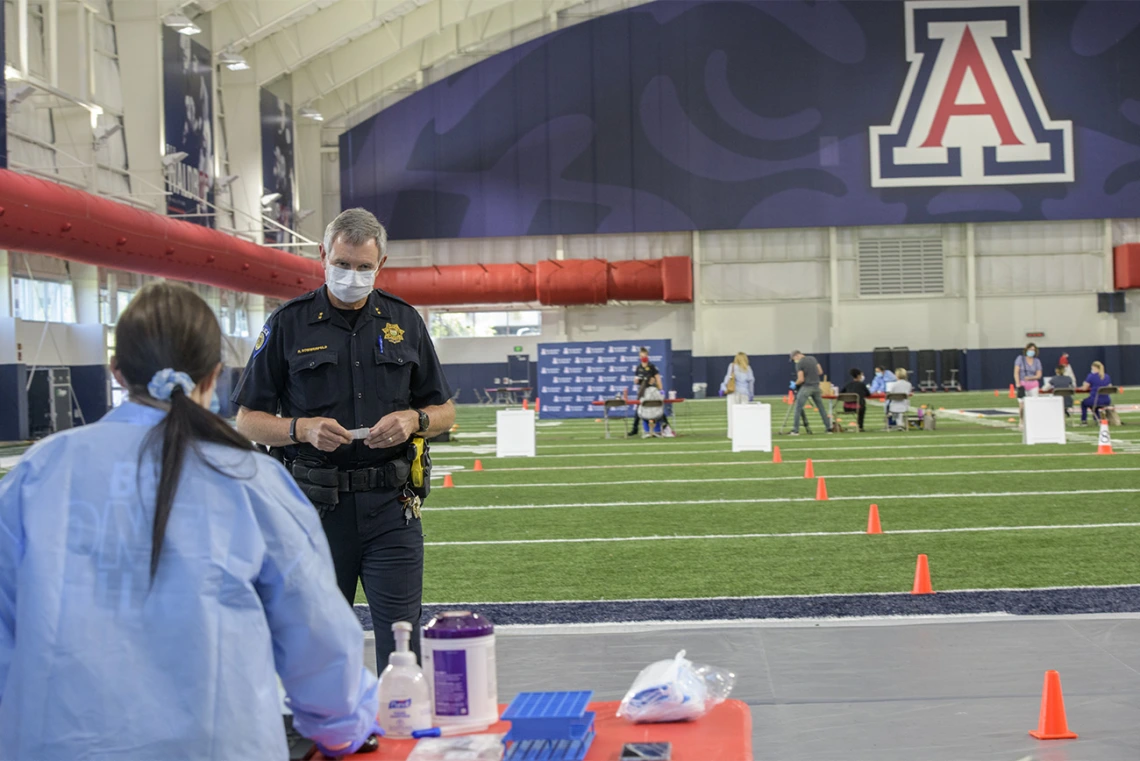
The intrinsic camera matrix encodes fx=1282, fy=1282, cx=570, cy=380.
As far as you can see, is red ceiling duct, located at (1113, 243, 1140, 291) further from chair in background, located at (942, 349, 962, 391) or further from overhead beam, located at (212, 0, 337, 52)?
overhead beam, located at (212, 0, 337, 52)

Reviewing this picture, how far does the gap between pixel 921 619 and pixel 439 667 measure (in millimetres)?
4819

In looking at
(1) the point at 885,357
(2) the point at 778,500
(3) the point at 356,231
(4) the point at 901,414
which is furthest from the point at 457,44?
(3) the point at 356,231

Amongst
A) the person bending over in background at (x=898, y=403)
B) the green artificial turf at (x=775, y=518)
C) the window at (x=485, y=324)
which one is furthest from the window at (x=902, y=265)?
the green artificial turf at (x=775, y=518)

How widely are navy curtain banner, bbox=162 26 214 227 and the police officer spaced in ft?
86.5

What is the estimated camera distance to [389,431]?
14.4ft

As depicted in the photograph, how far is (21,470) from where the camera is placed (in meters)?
2.30

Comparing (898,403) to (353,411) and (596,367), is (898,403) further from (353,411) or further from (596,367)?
(353,411)

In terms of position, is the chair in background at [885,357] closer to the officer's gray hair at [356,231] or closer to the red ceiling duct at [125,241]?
the red ceiling duct at [125,241]

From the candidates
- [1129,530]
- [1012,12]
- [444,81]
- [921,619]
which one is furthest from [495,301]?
[921,619]

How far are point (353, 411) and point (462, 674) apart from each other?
162 cm

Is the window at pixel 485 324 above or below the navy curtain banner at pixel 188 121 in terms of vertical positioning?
below

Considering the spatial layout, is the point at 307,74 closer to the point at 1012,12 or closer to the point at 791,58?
the point at 791,58

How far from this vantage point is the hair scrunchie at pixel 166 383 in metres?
2.31

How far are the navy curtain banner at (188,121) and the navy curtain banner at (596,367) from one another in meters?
9.18
